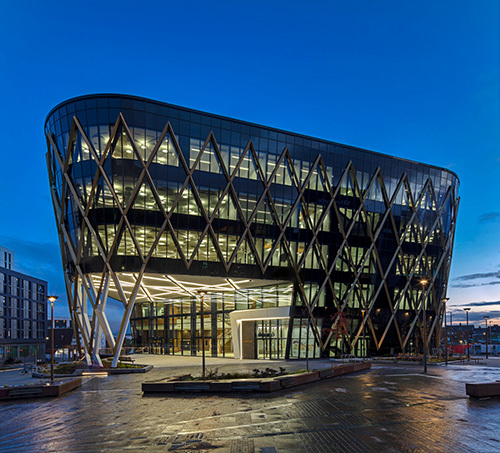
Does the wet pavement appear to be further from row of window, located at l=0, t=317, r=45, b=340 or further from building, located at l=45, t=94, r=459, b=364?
row of window, located at l=0, t=317, r=45, b=340

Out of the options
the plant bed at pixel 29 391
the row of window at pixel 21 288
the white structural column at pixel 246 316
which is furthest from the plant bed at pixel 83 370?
the row of window at pixel 21 288

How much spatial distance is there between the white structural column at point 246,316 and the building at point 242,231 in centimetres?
21

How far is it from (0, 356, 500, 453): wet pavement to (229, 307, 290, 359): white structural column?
24830 mm

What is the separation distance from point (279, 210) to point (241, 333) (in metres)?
15.5

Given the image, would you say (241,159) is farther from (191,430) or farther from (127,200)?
(191,430)

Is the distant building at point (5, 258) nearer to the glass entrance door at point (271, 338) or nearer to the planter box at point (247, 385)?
the glass entrance door at point (271, 338)

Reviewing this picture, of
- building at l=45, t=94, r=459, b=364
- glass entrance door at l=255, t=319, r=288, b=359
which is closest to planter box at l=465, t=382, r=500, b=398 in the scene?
building at l=45, t=94, r=459, b=364

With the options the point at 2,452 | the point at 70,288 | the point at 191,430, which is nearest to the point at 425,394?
the point at 191,430

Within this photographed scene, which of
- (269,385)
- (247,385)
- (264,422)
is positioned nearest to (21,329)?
(247,385)

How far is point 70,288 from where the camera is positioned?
45.8 meters

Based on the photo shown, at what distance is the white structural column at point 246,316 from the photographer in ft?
161

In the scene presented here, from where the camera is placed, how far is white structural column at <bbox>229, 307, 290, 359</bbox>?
49197 millimetres

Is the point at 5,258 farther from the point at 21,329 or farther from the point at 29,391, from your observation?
the point at 29,391

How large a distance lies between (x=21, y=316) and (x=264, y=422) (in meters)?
123
